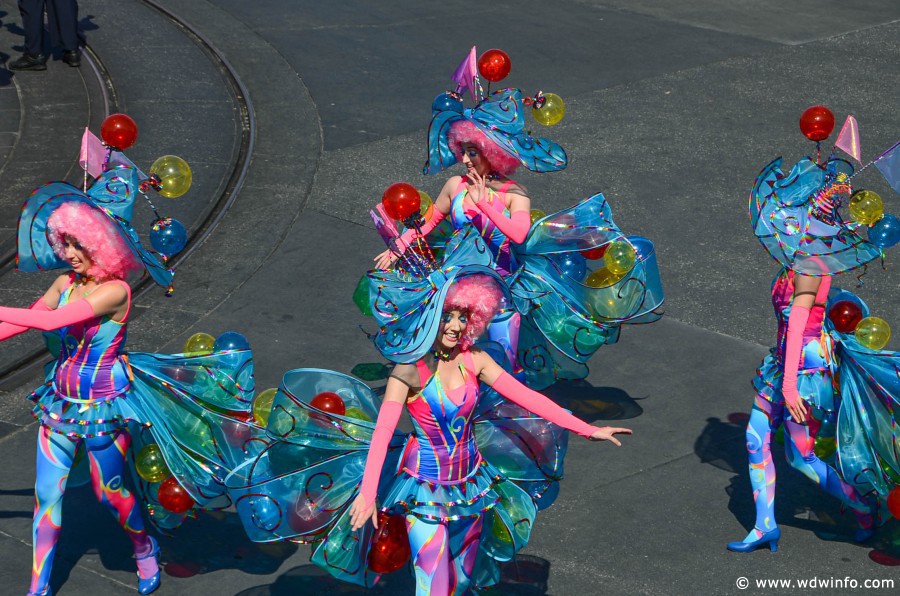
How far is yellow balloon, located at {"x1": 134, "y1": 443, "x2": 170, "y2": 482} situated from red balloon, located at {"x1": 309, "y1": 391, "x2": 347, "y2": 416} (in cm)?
89

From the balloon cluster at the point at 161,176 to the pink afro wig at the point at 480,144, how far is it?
5.43ft

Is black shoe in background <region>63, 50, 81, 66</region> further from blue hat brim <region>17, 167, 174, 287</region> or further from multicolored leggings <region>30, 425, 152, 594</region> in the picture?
multicolored leggings <region>30, 425, 152, 594</region>

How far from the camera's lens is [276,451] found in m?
5.20

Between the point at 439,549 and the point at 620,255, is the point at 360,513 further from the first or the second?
the point at 620,255

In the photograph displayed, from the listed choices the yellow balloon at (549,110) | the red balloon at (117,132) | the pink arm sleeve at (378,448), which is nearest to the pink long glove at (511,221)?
the yellow balloon at (549,110)

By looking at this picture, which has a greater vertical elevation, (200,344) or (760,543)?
(200,344)

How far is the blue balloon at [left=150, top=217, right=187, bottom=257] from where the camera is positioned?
587cm

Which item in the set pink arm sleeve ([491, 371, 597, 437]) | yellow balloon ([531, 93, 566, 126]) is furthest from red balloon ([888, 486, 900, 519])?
yellow balloon ([531, 93, 566, 126])

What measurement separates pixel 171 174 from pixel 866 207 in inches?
133

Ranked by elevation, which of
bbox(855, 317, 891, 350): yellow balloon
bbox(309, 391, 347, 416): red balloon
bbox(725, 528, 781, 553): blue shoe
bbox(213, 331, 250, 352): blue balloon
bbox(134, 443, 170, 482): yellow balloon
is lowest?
bbox(725, 528, 781, 553): blue shoe

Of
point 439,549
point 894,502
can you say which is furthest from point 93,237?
point 894,502

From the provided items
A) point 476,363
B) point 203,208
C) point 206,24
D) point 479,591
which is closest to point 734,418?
point 479,591

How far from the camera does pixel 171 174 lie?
231 inches

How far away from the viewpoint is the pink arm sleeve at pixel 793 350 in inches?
229
